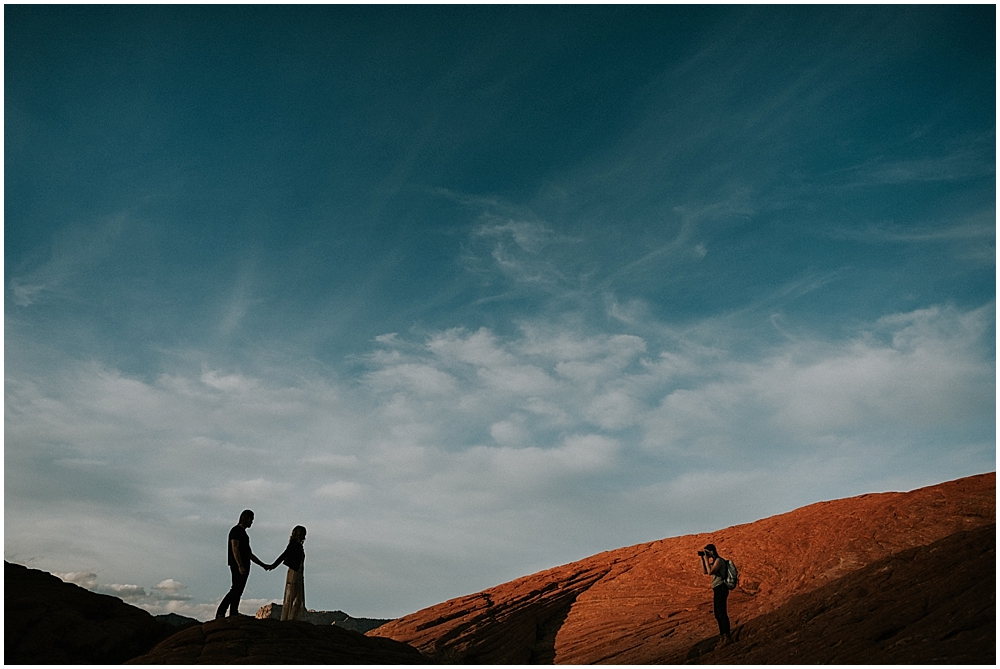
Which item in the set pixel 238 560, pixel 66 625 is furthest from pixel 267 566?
pixel 66 625

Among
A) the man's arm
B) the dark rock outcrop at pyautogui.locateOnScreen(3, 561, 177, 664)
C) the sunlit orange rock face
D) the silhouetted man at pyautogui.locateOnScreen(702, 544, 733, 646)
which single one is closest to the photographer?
the silhouetted man at pyautogui.locateOnScreen(702, 544, 733, 646)

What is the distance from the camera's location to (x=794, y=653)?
12664 millimetres

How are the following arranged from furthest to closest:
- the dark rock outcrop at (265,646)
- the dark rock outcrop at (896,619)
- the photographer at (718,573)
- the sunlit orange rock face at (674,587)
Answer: the sunlit orange rock face at (674,587), the photographer at (718,573), the dark rock outcrop at (265,646), the dark rock outcrop at (896,619)

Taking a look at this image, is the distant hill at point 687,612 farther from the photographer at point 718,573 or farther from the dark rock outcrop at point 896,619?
the photographer at point 718,573

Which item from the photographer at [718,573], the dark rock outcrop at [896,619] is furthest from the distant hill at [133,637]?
the dark rock outcrop at [896,619]

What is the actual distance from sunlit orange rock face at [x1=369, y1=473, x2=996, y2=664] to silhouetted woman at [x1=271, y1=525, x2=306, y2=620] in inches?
382

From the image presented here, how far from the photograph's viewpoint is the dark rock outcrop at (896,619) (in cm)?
1015

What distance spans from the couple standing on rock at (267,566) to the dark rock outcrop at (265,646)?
63 centimetres

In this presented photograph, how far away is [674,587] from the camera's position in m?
25.2

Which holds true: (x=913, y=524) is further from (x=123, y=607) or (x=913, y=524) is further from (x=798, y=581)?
(x=123, y=607)

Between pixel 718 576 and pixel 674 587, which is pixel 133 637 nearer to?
pixel 718 576

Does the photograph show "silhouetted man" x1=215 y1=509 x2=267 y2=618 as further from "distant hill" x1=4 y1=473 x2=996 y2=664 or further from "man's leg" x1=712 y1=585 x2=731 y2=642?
"man's leg" x1=712 y1=585 x2=731 y2=642

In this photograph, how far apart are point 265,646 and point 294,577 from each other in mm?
2249

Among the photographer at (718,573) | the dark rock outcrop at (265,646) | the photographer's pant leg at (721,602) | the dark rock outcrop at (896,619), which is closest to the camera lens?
the dark rock outcrop at (896,619)
